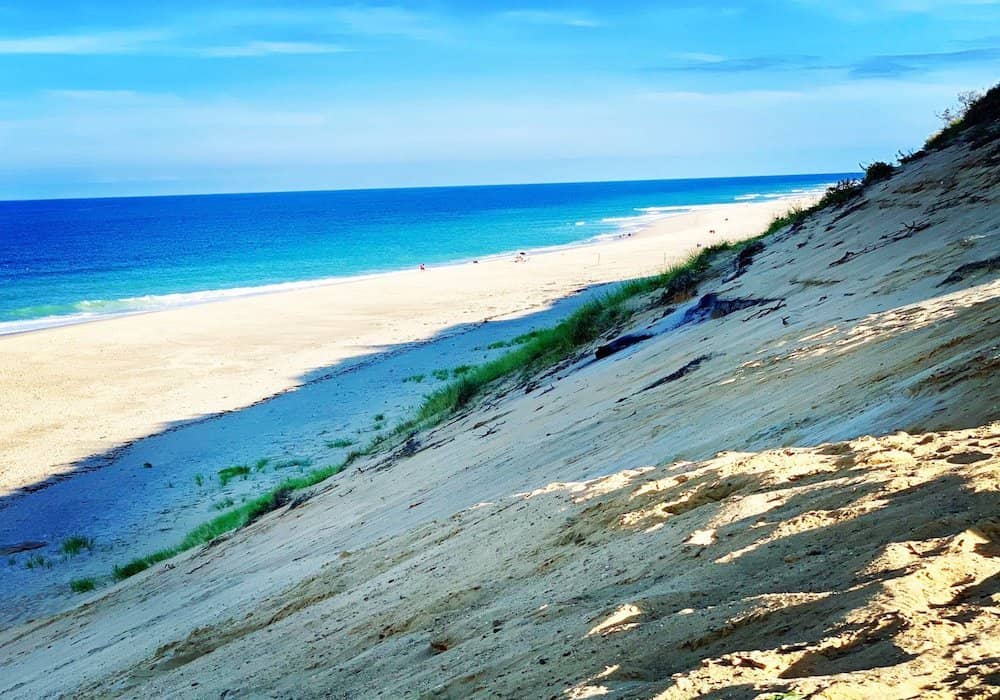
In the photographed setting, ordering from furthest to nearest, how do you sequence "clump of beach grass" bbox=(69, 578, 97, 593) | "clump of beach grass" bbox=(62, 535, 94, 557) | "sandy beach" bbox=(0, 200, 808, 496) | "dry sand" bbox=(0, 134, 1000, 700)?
"sandy beach" bbox=(0, 200, 808, 496) < "clump of beach grass" bbox=(62, 535, 94, 557) < "clump of beach grass" bbox=(69, 578, 97, 593) < "dry sand" bbox=(0, 134, 1000, 700)

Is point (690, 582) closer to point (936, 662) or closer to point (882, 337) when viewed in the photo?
point (936, 662)

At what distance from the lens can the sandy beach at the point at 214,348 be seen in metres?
19.5

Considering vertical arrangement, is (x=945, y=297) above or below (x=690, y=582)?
above

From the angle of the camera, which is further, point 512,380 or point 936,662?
point 512,380

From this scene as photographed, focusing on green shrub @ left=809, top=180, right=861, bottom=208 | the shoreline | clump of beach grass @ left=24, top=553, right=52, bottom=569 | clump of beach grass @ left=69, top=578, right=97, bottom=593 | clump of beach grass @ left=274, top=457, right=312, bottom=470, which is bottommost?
clump of beach grass @ left=69, top=578, right=97, bottom=593

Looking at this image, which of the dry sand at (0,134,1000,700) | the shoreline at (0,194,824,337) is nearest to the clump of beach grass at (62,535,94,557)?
the dry sand at (0,134,1000,700)

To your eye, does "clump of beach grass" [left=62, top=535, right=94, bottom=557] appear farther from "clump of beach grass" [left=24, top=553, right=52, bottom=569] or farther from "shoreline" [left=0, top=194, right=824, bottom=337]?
"shoreline" [left=0, top=194, right=824, bottom=337]

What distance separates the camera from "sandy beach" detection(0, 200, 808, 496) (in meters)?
19.5

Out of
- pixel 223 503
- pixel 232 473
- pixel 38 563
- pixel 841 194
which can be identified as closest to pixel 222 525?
pixel 223 503

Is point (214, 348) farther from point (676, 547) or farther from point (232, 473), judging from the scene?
point (676, 547)

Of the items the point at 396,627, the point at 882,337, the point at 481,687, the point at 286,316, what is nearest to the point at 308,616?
the point at 396,627

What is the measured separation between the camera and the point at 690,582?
3418 mm

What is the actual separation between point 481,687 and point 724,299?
8022 millimetres

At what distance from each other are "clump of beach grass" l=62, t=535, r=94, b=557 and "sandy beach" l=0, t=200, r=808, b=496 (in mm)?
3632
